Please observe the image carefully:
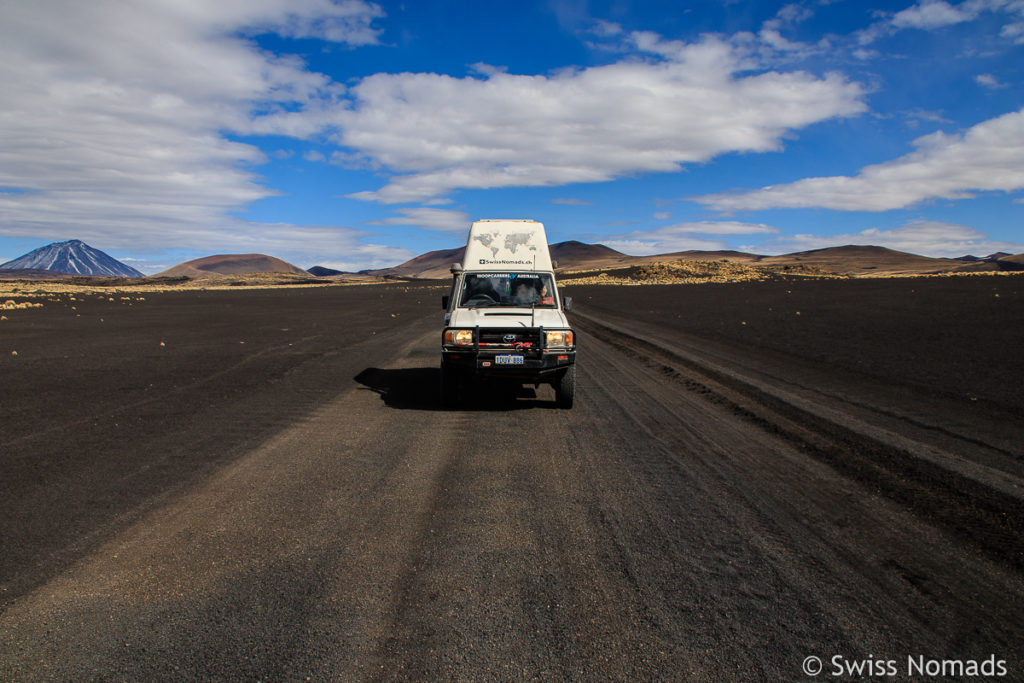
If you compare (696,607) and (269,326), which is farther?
(269,326)

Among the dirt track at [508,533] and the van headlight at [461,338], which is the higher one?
the van headlight at [461,338]

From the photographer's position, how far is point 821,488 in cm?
505

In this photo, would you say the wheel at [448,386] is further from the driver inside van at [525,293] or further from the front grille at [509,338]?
the driver inside van at [525,293]

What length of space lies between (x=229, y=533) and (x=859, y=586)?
414cm

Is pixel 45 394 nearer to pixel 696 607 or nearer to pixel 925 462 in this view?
pixel 696 607

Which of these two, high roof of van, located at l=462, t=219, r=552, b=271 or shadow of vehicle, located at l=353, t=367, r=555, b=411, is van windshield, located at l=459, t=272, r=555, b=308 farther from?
shadow of vehicle, located at l=353, t=367, r=555, b=411

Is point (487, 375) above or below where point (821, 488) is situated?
above

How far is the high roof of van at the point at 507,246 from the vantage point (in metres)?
10.1

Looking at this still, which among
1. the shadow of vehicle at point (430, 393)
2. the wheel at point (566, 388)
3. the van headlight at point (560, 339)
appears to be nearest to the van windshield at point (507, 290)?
the van headlight at point (560, 339)

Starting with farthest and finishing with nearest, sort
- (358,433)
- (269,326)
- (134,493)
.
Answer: (269,326), (358,433), (134,493)

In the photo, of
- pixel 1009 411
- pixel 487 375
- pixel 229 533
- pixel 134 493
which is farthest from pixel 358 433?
pixel 1009 411

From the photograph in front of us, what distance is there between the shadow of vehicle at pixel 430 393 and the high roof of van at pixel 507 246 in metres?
2.14

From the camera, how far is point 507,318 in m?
8.61

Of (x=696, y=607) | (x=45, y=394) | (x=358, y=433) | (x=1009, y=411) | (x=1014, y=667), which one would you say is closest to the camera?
(x=1014, y=667)
